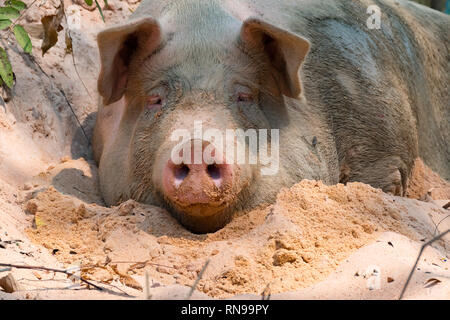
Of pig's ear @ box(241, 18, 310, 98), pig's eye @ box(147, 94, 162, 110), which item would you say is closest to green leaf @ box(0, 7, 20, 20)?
pig's eye @ box(147, 94, 162, 110)

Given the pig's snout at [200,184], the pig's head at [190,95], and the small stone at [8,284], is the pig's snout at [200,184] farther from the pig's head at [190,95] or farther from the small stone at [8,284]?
the small stone at [8,284]

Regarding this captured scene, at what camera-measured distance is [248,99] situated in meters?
4.14

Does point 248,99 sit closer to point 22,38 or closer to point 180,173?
point 180,173

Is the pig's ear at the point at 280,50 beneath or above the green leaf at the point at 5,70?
above

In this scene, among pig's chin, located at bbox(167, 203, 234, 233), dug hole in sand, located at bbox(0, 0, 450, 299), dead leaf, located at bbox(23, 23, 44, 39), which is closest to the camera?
dug hole in sand, located at bbox(0, 0, 450, 299)

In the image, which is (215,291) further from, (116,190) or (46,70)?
(46,70)

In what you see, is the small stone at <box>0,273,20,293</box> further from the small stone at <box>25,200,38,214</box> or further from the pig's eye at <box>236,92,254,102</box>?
the pig's eye at <box>236,92,254,102</box>

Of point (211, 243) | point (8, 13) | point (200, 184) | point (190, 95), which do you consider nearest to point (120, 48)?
point (190, 95)

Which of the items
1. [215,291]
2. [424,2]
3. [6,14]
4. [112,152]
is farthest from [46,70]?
[424,2]

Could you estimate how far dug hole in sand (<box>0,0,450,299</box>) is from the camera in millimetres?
2975

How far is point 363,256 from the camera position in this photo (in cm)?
323

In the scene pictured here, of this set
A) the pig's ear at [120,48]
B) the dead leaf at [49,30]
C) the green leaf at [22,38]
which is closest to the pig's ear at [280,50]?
the pig's ear at [120,48]

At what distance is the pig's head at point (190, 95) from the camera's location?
3650mm

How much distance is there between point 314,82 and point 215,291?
2.04 metres
